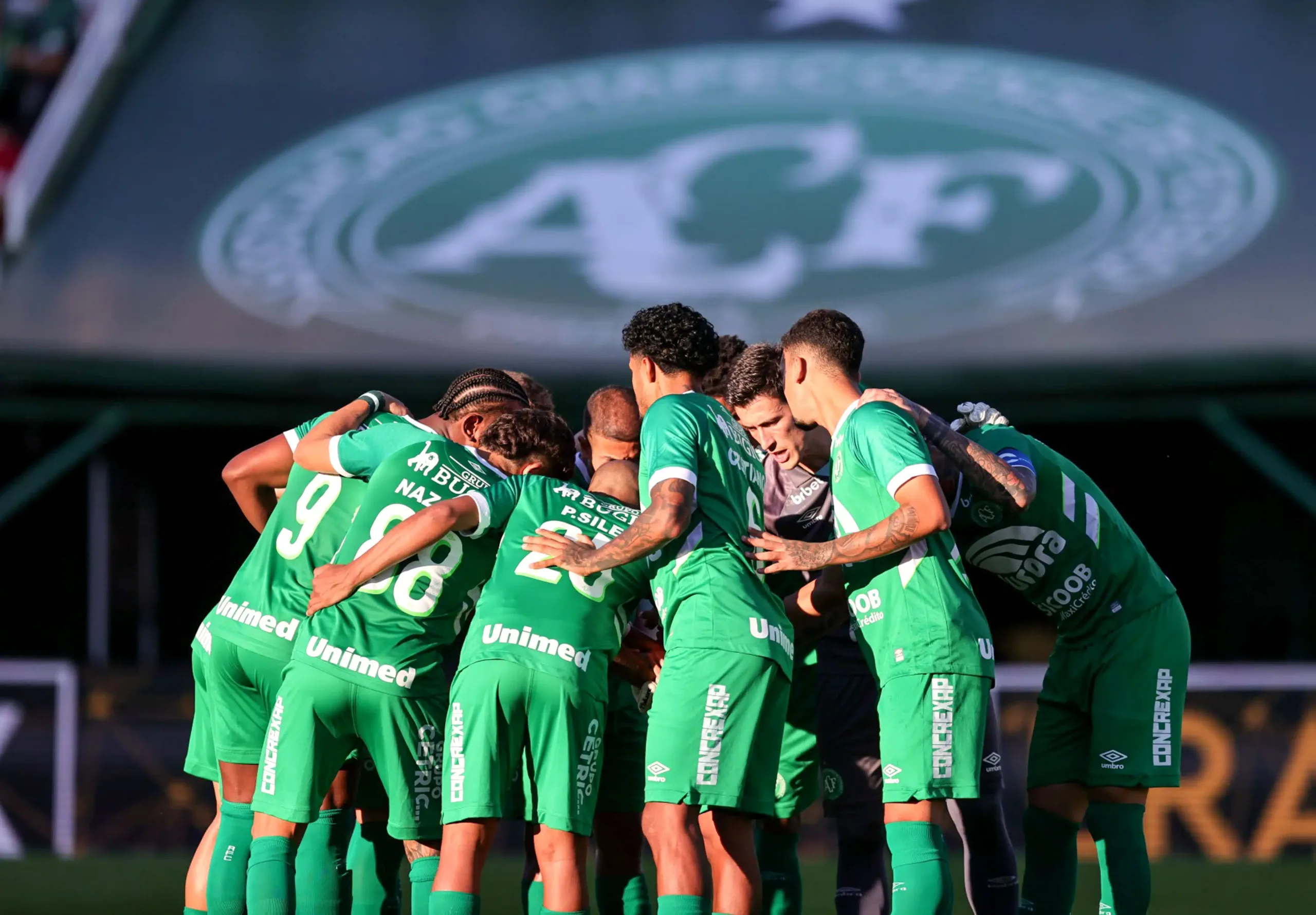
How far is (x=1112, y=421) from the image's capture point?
14.6m

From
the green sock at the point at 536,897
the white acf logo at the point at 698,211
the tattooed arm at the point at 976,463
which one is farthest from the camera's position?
the white acf logo at the point at 698,211

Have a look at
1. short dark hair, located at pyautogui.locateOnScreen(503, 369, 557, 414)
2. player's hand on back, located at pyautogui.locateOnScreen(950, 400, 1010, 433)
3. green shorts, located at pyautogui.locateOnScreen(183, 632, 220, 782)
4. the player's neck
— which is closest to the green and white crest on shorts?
short dark hair, located at pyautogui.locateOnScreen(503, 369, 557, 414)

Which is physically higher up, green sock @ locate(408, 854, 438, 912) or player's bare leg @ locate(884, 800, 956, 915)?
player's bare leg @ locate(884, 800, 956, 915)

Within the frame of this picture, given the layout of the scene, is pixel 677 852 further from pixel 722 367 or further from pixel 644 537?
pixel 722 367

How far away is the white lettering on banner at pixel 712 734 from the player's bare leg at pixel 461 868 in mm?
703

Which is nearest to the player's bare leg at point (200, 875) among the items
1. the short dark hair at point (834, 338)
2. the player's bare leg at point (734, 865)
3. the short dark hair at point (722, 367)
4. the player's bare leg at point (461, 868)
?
the player's bare leg at point (461, 868)

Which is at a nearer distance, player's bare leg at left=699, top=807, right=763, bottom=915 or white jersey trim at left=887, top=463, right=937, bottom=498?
white jersey trim at left=887, top=463, right=937, bottom=498

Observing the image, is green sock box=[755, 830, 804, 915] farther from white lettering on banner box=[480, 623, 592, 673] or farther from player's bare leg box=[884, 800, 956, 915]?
white lettering on banner box=[480, 623, 592, 673]

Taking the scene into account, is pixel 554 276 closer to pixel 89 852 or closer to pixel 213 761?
pixel 89 852

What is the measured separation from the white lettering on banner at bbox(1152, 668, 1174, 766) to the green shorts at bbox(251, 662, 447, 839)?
8.29 feet

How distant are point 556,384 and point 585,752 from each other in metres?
7.85

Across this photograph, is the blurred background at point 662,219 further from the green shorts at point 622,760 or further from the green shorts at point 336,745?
the green shorts at point 336,745

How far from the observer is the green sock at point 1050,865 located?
542cm

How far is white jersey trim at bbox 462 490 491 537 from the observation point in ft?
16.9
